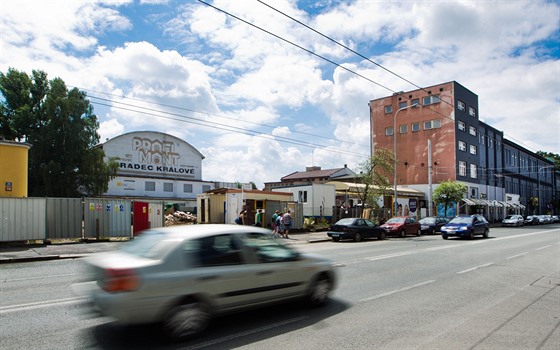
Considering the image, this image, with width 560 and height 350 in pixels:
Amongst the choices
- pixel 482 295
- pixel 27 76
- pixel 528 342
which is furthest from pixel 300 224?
pixel 27 76

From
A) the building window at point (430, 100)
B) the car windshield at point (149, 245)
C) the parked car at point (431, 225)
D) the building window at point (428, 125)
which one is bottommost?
the parked car at point (431, 225)

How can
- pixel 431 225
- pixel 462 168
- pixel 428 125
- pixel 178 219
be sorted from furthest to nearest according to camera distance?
pixel 428 125 → pixel 462 168 → pixel 431 225 → pixel 178 219

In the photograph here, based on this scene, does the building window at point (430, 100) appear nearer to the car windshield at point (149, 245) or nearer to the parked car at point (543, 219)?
the parked car at point (543, 219)

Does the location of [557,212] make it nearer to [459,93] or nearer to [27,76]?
[459,93]

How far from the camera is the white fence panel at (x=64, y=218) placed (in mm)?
18308

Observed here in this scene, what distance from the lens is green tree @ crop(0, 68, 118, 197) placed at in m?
38.1

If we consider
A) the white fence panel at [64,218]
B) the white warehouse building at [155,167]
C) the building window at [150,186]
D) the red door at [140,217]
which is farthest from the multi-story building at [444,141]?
the white fence panel at [64,218]

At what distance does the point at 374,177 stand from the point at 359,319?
91.2 ft

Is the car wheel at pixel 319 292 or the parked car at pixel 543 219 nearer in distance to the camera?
the car wheel at pixel 319 292

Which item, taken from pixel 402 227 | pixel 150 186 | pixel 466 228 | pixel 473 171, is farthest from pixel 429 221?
pixel 150 186

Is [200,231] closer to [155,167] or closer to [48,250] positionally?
[48,250]

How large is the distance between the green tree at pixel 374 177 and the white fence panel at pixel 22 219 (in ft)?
75.7

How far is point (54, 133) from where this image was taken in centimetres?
3934

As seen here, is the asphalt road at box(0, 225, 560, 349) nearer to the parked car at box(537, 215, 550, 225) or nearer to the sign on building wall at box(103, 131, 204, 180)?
the sign on building wall at box(103, 131, 204, 180)
